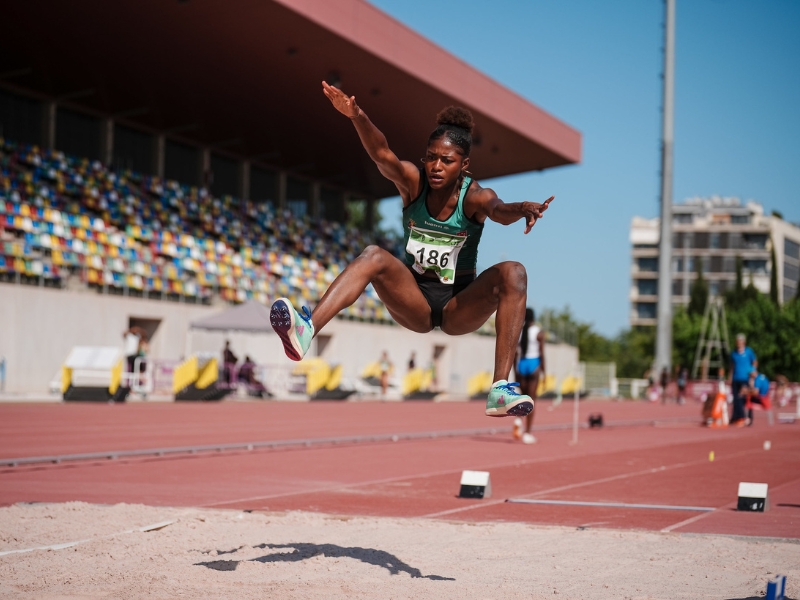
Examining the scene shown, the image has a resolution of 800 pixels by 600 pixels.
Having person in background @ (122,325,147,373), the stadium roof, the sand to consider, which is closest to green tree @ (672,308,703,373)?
the stadium roof

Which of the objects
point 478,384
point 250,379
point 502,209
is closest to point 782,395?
point 478,384

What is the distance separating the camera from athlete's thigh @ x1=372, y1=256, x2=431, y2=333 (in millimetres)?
5324

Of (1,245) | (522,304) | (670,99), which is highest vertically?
(670,99)

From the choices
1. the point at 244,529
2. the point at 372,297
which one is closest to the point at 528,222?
the point at 244,529

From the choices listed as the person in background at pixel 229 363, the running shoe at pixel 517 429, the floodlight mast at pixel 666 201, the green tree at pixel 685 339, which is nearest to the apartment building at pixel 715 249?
the green tree at pixel 685 339

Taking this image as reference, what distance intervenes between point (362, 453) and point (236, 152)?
29.1 meters

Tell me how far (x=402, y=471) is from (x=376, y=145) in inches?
231

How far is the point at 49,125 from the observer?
31.5m

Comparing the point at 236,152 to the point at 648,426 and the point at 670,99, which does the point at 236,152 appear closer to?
the point at 670,99

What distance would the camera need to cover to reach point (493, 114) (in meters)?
33.7

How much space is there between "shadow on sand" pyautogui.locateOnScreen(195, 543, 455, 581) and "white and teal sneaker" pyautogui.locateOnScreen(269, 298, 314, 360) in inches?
49.2

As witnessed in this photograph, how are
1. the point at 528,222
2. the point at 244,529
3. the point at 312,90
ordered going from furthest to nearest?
the point at 312,90 → the point at 244,529 → the point at 528,222

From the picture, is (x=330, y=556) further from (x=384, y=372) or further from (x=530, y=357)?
(x=384, y=372)

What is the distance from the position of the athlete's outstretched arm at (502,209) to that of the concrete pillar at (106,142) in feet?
99.1
